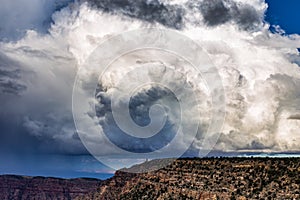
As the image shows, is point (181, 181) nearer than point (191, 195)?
No

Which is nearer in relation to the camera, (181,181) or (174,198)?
(174,198)

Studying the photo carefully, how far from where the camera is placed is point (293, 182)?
15600 centimetres

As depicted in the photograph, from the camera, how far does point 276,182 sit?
529 feet

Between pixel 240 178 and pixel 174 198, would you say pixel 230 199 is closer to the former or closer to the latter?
pixel 240 178

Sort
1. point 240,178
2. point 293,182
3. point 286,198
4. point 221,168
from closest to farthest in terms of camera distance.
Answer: point 286,198
point 293,182
point 240,178
point 221,168

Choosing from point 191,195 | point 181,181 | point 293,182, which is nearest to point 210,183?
point 191,195

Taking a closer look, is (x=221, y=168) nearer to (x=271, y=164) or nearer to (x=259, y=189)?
(x=271, y=164)

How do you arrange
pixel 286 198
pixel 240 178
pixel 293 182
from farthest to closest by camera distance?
pixel 240 178 < pixel 293 182 < pixel 286 198

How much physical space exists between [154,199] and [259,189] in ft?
167

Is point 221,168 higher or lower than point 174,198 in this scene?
higher

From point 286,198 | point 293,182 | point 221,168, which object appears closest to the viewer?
point 286,198

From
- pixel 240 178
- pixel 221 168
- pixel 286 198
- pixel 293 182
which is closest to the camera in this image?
pixel 286 198

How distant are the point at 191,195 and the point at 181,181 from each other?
65.5 feet

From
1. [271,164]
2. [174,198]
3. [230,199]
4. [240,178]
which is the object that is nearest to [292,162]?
[271,164]
